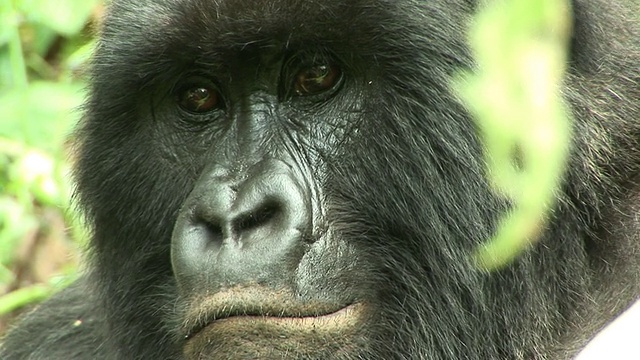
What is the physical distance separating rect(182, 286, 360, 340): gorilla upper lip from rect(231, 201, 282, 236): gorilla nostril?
0.18 meters

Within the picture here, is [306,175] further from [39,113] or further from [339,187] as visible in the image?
[39,113]

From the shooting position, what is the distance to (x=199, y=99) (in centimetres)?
319

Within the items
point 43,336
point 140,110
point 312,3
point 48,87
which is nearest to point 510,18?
point 312,3

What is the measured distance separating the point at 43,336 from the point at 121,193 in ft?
5.42

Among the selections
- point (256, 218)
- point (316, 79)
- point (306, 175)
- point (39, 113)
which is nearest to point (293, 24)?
point (316, 79)

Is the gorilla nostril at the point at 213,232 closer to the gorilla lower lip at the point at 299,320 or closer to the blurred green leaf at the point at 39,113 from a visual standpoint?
the gorilla lower lip at the point at 299,320

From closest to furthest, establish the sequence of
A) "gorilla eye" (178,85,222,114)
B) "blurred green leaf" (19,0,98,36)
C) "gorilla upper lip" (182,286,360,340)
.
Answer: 1. "gorilla upper lip" (182,286,360,340)
2. "gorilla eye" (178,85,222,114)
3. "blurred green leaf" (19,0,98,36)

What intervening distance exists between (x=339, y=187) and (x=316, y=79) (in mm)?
387

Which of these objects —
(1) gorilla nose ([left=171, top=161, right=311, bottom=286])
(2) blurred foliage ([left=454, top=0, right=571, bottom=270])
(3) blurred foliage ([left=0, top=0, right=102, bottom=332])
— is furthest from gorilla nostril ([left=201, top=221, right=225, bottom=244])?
(2) blurred foliage ([left=454, top=0, right=571, bottom=270])

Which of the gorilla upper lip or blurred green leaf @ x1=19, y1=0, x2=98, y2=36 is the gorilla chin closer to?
the gorilla upper lip

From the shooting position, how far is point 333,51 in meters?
2.85

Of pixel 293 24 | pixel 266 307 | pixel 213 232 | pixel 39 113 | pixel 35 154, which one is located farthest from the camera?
pixel 39 113

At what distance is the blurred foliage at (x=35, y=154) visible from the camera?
4.34m

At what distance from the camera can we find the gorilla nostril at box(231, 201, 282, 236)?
8.56 ft
